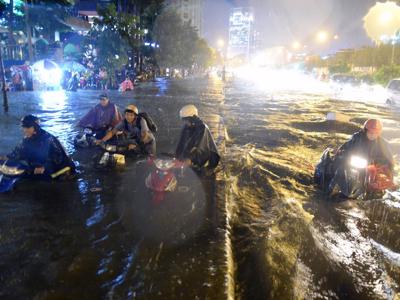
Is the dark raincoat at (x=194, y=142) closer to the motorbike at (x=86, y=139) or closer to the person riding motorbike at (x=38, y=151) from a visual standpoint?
the person riding motorbike at (x=38, y=151)

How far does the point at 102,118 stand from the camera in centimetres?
917

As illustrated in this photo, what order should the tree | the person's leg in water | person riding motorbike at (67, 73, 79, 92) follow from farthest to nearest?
the tree → person riding motorbike at (67, 73, 79, 92) → the person's leg in water

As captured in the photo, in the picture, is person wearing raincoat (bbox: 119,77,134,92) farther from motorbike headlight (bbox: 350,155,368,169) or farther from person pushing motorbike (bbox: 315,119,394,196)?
motorbike headlight (bbox: 350,155,368,169)

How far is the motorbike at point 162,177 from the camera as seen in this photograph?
558cm

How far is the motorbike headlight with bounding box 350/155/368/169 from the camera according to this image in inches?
226

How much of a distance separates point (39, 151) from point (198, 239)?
3.31 metres

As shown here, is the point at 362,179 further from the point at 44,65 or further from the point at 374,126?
the point at 44,65

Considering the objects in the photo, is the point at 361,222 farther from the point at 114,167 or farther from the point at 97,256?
the point at 114,167

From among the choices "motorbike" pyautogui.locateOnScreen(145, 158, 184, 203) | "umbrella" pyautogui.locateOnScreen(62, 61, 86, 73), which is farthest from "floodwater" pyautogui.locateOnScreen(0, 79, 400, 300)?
"umbrella" pyautogui.locateOnScreen(62, 61, 86, 73)

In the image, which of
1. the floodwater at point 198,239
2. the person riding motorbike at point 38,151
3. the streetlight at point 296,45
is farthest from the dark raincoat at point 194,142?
the streetlight at point 296,45

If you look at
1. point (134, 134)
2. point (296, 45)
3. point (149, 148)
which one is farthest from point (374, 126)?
point (296, 45)

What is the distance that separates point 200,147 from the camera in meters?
6.36

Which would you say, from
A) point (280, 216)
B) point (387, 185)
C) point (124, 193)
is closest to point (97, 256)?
point (124, 193)

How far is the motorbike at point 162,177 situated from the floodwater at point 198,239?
0.50 feet
